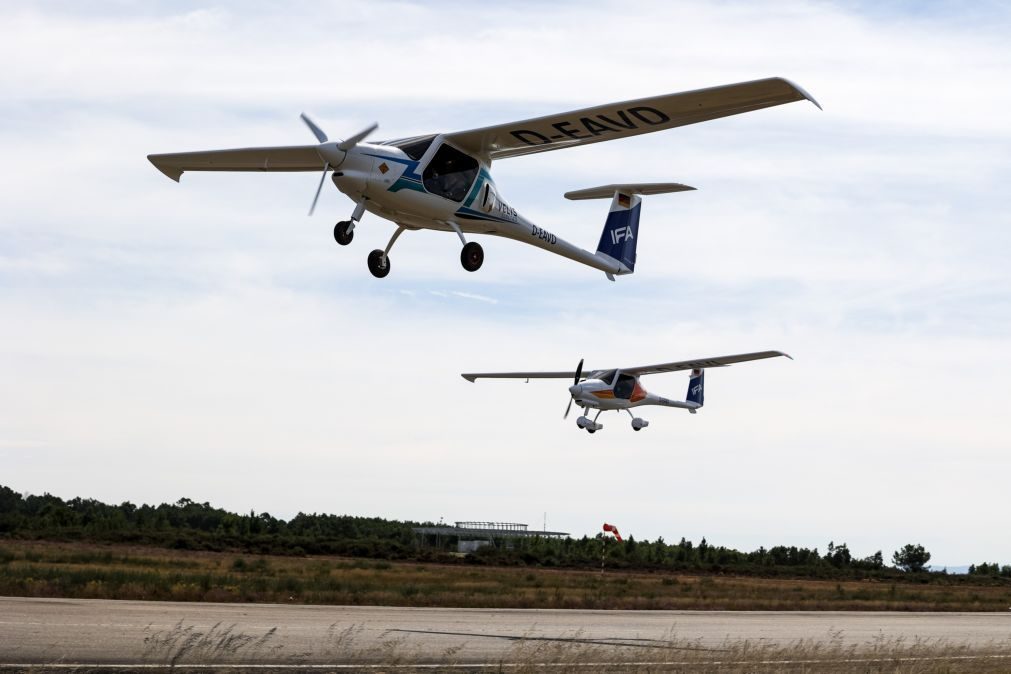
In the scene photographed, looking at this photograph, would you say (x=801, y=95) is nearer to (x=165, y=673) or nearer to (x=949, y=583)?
(x=165, y=673)

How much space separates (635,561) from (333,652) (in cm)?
4697

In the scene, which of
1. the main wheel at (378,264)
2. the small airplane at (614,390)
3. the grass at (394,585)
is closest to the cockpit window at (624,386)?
the small airplane at (614,390)

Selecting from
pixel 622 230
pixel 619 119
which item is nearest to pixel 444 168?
pixel 619 119

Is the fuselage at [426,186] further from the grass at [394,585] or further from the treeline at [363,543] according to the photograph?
the treeline at [363,543]

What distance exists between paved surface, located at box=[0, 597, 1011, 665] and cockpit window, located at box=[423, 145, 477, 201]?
23.8 ft

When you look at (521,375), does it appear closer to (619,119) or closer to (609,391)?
(609,391)

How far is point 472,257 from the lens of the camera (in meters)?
20.7

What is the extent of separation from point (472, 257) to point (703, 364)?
127 feet

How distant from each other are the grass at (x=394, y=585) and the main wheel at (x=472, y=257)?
10.4m

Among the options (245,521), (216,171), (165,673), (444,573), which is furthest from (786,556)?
(165,673)

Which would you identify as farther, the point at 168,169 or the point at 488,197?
the point at 168,169

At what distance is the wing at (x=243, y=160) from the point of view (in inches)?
862

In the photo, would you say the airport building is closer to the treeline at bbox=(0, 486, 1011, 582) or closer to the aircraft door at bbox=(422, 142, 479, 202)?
the treeline at bbox=(0, 486, 1011, 582)

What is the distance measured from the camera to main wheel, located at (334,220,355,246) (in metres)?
19.0
